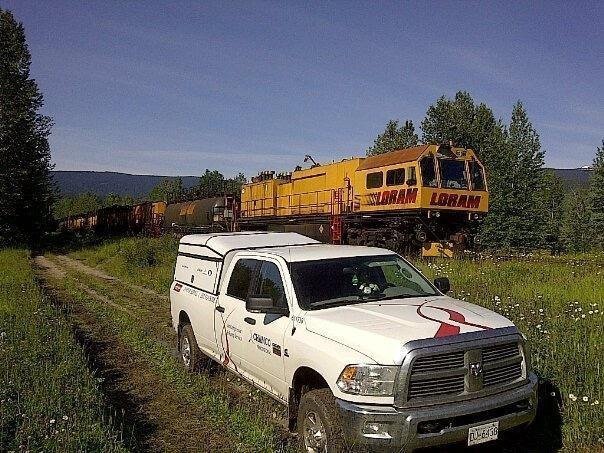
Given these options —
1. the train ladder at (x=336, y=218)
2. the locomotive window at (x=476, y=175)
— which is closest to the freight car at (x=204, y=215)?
the train ladder at (x=336, y=218)

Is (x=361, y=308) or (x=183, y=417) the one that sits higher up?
(x=361, y=308)

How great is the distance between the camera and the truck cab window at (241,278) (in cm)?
639

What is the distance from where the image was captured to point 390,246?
1808cm

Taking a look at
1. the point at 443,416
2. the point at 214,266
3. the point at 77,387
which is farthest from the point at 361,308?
the point at 77,387

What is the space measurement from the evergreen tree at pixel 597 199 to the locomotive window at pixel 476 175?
32817 millimetres

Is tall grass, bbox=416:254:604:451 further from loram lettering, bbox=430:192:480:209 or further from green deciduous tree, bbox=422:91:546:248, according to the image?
green deciduous tree, bbox=422:91:546:248

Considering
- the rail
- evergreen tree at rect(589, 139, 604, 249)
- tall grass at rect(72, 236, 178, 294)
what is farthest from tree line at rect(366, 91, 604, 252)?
tall grass at rect(72, 236, 178, 294)

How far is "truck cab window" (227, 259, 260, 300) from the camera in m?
6.39

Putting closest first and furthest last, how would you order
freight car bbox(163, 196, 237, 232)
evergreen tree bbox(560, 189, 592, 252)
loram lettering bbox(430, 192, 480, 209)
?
loram lettering bbox(430, 192, 480, 209) < freight car bbox(163, 196, 237, 232) < evergreen tree bbox(560, 189, 592, 252)

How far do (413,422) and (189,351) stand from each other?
470 centimetres

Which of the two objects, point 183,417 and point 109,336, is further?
point 109,336

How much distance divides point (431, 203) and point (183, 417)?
1345 centimetres

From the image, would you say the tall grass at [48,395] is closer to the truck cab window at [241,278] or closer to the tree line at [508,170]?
the truck cab window at [241,278]

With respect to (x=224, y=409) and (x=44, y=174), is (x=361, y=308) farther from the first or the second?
(x=44, y=174)
